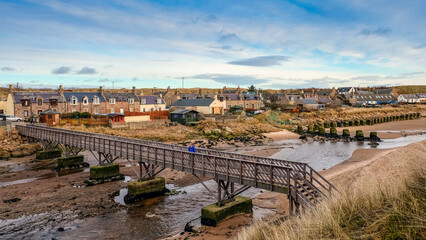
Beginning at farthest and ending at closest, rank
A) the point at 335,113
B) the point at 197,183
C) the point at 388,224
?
the point at 335,113 < the point at 197,183 < the point at 388,224

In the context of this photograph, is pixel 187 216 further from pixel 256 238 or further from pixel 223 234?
pixel 256 238

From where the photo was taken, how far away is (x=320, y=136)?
204 ft

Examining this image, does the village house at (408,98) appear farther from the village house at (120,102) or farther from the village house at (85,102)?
the village house at (85,102)

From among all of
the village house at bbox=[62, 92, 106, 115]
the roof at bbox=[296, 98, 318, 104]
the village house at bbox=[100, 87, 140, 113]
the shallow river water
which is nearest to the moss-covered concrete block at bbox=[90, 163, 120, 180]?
the shallow river water

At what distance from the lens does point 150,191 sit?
24781 mm

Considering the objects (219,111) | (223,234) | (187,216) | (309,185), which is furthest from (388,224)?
(219,111)

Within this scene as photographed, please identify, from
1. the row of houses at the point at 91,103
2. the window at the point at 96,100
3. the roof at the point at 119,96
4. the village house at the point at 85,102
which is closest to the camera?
the row of houses at the point at 91,103

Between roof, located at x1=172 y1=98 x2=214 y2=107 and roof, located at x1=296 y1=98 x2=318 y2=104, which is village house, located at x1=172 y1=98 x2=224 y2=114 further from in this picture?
roof, located at x1=296 y1=98 x2=318 y2=104

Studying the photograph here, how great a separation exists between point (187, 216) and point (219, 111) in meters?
62.3

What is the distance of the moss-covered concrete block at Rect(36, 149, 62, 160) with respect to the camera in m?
40.8

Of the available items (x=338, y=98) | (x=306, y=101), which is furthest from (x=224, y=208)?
(x=338, y=98)

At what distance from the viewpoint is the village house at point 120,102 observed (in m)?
72.6

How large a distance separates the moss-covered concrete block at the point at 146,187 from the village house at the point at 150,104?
55332 millimetres

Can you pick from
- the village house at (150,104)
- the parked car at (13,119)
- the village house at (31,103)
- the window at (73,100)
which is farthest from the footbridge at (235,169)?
the village house at (150,104)
